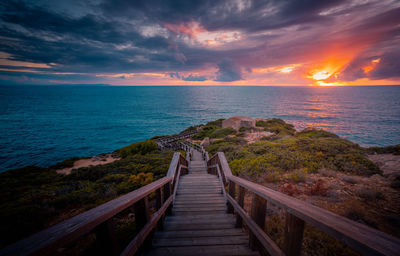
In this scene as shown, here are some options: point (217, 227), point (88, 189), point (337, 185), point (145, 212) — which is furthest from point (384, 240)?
point (88, 189)

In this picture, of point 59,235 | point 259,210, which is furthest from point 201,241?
point 59,235

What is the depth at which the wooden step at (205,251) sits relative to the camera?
2.26 m

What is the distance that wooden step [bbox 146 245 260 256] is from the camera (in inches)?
89.1

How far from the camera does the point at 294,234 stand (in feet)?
4.89

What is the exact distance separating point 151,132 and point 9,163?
2606cm

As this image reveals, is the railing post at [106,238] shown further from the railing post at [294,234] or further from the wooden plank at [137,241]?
the railing post at [294,234]

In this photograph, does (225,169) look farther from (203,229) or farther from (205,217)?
(203,229)

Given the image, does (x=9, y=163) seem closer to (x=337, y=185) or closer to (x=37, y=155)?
(x=37, y=155)

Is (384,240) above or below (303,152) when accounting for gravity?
above

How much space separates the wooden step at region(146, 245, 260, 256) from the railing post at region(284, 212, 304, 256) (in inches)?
38.1

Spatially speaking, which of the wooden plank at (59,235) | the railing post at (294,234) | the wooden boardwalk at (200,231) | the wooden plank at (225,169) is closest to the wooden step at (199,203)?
the wooden boardwalk at (200,231)

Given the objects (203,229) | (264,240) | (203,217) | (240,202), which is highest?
(264,240)

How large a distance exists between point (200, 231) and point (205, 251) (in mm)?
545

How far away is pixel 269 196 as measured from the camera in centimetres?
180
